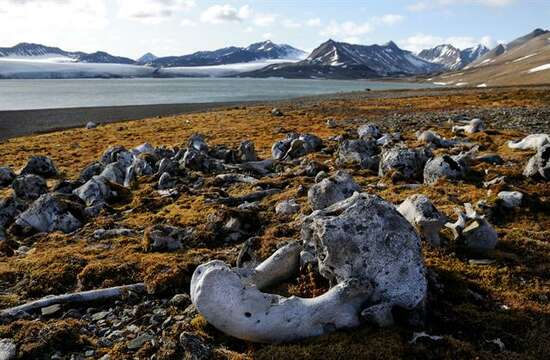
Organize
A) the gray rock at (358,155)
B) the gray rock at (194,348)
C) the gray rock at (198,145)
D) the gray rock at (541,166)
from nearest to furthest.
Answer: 1. the gray rock at (194,348)
2. the gray rock at (541,166)
3. the gray rock at (358,155)
4. the gray rock at (198,145)

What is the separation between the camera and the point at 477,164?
60.4ft

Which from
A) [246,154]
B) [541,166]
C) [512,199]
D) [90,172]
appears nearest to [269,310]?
[512,199]

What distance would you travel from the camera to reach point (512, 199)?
12.8m

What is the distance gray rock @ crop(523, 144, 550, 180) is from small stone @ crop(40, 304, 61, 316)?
1477 cm


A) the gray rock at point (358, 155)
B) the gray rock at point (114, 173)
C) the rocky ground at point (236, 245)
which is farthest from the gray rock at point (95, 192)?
the gray rock at point (358, 155)

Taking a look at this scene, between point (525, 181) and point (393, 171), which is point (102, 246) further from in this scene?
point (525, 181)

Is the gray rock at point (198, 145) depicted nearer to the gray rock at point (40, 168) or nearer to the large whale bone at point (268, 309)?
the gray rock at point (40, 168)

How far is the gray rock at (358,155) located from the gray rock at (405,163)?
1.82 m

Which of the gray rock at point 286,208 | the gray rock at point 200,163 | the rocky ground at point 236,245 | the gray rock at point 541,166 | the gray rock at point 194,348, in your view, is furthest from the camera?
the gray rock at point 200,163

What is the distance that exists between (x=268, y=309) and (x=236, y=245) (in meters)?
4.71

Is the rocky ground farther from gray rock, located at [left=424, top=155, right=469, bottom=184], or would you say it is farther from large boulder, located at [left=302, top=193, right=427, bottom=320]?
large boulder, located at [left=302, top=193, right=427, bottom=320]

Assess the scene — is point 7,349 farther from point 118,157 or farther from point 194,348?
point 118,157

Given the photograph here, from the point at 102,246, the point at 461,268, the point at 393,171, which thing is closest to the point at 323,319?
the point at 461,268

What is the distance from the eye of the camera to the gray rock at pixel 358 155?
19922 mm
